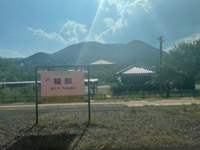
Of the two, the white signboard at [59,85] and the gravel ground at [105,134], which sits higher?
the white signboard at [59,85]

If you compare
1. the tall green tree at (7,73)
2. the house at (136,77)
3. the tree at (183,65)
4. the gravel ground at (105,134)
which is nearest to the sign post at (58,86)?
the gravel ground at (105,134)

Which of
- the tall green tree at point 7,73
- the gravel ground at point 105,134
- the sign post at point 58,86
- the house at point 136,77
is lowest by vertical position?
the gravel ground at point 105,134

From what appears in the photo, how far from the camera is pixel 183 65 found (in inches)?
2488

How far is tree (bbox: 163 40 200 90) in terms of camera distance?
59000 millimetres

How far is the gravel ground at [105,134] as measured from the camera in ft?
38.4

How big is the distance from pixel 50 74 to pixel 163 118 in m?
5.74

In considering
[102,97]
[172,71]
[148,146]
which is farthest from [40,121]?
[172,71]

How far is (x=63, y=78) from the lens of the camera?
16.3 metres

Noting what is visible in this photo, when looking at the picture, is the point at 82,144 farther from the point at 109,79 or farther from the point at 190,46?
the point at 109,79

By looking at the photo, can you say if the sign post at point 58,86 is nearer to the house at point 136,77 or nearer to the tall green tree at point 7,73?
the house at point 136,77

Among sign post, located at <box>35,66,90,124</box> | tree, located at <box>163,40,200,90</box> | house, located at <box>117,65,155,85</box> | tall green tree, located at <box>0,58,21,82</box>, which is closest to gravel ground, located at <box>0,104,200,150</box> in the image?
sign post, located at <box>35,66,90,124</box>

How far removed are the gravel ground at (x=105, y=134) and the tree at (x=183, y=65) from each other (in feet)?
137

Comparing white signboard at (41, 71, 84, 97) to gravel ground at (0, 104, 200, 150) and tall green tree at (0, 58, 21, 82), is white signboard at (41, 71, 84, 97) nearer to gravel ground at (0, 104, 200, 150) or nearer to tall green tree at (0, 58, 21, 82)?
gravel ground at (0, 104, 200, 150)

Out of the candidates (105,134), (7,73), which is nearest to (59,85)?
(105,134)
